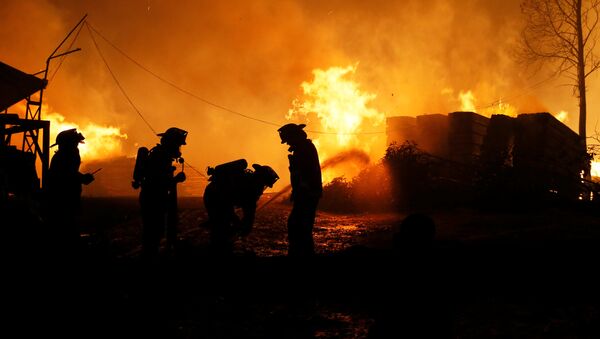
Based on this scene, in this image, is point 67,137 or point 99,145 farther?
point 99,145

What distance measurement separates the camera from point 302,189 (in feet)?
21.6

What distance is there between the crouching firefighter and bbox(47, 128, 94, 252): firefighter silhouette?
1088 mm

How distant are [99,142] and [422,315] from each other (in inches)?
2695

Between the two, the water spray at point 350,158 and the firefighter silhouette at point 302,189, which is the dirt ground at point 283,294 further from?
the water spray at point 350,158

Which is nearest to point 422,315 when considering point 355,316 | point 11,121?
point 355,316

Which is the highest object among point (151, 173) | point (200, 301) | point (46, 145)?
point (46, 145)

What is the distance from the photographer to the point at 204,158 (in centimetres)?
6931

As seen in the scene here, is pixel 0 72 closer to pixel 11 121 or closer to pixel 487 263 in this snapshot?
pixel 11 121

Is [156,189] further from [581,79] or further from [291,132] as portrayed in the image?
[581,79]

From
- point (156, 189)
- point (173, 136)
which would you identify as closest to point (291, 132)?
point (173, 136)

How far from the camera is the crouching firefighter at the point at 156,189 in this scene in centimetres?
645

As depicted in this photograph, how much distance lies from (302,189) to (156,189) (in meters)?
2.29

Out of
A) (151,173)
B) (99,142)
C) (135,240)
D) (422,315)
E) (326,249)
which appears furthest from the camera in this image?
(99,142)

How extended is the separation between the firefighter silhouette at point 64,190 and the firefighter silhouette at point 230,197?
2130mm
